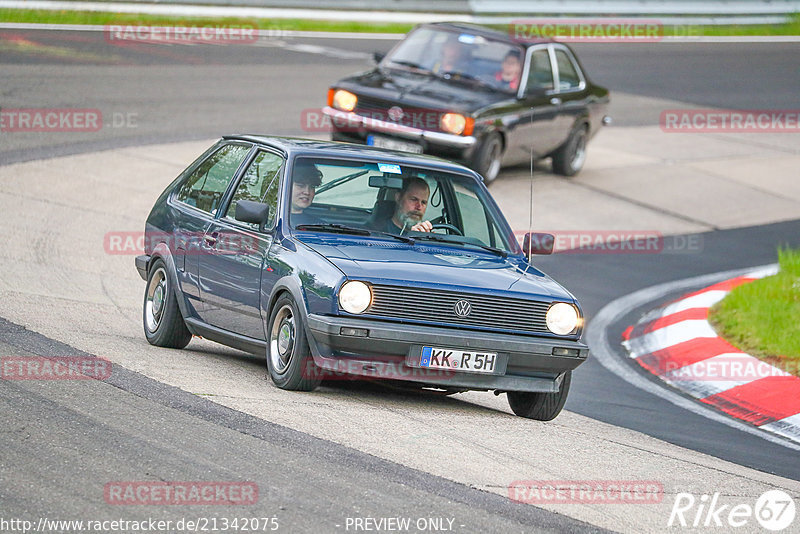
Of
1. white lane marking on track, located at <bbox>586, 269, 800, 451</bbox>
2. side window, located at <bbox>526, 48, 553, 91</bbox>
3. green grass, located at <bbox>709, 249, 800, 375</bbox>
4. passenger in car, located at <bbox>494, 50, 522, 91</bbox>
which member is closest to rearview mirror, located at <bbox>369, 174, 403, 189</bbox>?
white lane marking on track, located at <bbox>586, 269, 800, 451</bbox>

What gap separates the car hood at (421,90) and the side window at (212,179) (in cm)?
625

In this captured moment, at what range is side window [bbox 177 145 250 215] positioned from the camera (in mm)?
8695

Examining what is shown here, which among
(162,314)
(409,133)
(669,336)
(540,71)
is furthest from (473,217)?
(540,71)

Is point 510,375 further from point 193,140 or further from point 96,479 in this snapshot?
point 193,140

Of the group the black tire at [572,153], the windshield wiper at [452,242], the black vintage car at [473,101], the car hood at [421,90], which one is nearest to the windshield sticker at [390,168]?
the windshield wiper at [452,242]

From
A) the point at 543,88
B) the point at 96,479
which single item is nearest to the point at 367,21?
the point at 543,88

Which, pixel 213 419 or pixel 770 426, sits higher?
pixel 213 419

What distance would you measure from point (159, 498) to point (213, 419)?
3.89ft

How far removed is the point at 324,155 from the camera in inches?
321

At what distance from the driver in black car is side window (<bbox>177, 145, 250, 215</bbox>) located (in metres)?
1.18

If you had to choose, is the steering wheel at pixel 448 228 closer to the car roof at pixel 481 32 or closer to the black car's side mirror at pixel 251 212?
the black car's side mirror at pixel 251 212

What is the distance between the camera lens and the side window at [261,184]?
26.6ft

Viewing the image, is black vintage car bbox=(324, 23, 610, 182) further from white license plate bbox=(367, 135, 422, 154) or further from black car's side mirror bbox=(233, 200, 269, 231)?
black car's side mirror bbox=(233, 200, 269, 231)

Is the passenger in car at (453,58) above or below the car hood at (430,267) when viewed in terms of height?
above
